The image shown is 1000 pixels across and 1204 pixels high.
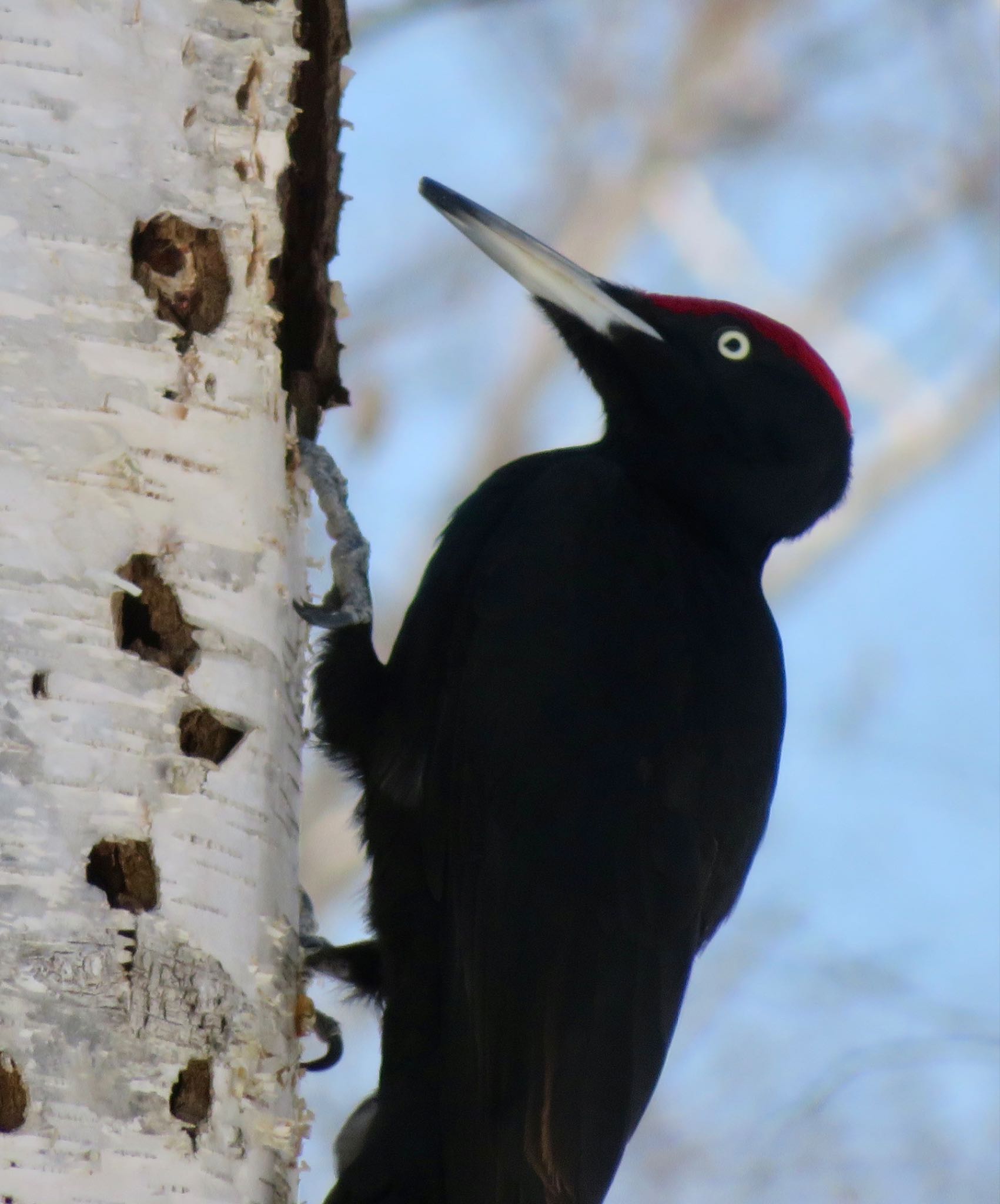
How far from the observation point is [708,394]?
310 cm

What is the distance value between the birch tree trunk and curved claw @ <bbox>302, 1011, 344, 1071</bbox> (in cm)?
49

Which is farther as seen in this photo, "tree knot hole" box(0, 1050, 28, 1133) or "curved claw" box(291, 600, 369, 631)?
"curved claw" box(291, 600, 369, 631)

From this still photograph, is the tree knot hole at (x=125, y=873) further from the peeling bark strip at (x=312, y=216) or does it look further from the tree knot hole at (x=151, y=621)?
the peeling bark strip at (x=312, y=216)

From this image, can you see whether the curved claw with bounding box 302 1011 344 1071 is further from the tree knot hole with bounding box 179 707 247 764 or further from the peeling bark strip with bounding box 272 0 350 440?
the peeling bark strip with bounding box 272 0 350 440

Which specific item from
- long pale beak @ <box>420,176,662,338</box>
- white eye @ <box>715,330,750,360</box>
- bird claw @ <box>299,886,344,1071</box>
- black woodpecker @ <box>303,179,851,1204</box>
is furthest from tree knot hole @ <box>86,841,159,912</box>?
white eye @ <box>715,330,750,360</box>

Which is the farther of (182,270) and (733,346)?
(733,346)

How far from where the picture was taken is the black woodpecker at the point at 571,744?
2.36m

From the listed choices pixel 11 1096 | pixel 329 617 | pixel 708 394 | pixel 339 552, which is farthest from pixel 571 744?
pixel 11 1096

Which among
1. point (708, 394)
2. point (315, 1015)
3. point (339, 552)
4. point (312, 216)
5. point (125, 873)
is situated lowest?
point (125, 873)

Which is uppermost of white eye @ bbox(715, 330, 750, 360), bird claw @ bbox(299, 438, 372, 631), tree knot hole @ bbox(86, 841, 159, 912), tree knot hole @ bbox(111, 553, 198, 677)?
white eye @ bbox(715, 330, 750, 360)

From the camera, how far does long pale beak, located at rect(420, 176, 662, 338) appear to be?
2828 mm

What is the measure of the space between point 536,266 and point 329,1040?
1462 millimetres

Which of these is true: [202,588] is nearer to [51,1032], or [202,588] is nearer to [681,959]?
[51,1032]

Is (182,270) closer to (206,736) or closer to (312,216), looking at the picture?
(312,216)
